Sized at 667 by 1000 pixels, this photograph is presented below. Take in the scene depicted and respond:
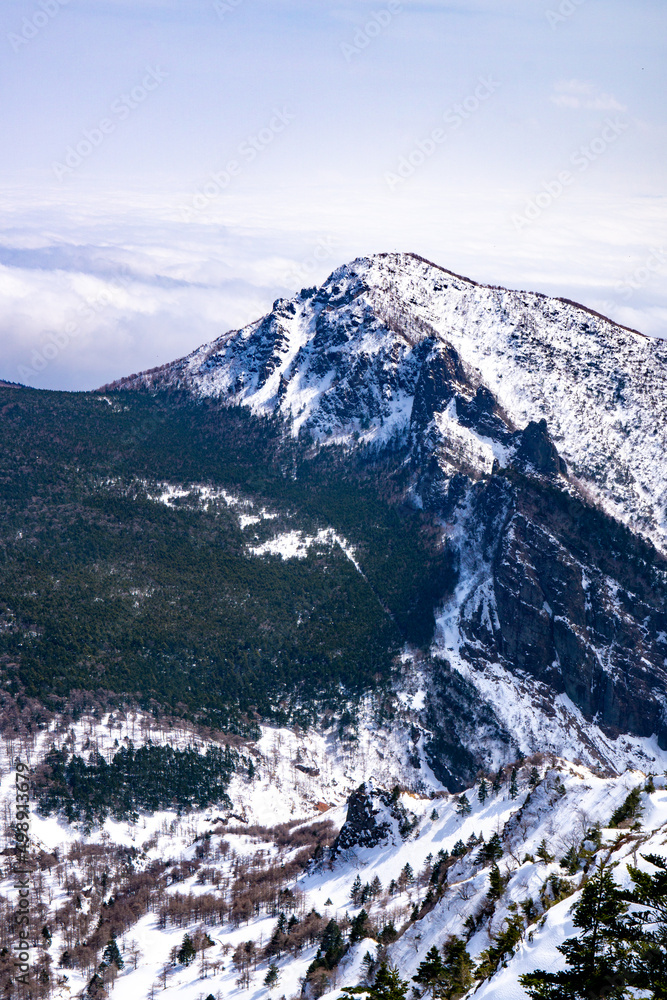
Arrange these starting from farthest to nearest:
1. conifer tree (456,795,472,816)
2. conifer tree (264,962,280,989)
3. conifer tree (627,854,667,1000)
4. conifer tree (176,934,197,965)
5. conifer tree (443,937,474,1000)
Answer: conifer tree (456,795,472,816) < conifer tree (176,934,197,965) < conifer tree (264,962,280,989) < conifer tree (443,937,474,1000) < conifer tree (627,854,667,1000)

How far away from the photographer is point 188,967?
162 metres

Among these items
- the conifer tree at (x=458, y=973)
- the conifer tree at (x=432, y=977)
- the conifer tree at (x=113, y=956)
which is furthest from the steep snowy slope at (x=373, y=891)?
the conifer tree at (x=432, y=977)

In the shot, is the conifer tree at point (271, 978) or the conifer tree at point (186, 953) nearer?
the conifer tree at point (271, 978)

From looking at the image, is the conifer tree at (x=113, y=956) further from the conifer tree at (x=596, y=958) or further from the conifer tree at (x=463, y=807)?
the conifer tree at (x=596, y=958)

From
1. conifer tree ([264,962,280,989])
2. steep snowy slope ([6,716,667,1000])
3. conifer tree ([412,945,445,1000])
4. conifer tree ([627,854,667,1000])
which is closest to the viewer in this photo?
conifer tree ([627,854,667,1000])

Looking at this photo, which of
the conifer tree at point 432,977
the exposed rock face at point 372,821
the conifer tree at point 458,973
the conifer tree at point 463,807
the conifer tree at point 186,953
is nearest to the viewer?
the conifer tree at point 458,973

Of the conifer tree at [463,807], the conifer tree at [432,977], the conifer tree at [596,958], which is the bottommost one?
the conifer tree at [463,807]

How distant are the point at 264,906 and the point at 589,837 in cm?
9513

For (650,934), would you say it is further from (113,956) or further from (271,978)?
(113,956)

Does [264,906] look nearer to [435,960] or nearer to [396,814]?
[396,814]

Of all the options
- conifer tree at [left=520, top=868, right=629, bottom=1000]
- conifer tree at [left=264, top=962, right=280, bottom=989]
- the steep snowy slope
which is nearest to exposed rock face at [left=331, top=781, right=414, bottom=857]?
the steep snowy slope

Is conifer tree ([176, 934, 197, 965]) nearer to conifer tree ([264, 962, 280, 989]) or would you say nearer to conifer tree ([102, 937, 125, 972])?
conifer tree ([102, 937, 125, 972])

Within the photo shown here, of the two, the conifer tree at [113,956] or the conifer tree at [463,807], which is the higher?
the conifer tree at [463,807]

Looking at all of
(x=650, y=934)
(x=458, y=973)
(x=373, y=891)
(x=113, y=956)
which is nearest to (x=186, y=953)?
(x=113, y=956)
